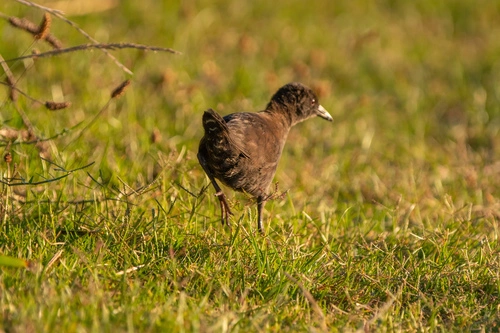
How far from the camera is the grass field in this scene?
3938 mm

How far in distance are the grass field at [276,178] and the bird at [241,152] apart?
0.13m

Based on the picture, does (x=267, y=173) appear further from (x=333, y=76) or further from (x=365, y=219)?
(x=333, y=76)

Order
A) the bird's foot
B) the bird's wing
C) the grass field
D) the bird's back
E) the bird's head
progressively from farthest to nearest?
the bird's head, the bird's foot, the bird's back, the bird's wing, the grass field

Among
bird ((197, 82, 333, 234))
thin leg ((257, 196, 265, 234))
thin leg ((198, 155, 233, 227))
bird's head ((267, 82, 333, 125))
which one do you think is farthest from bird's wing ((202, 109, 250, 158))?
bird's head ((267, 82, 333, 125))

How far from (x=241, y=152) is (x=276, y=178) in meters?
1.69

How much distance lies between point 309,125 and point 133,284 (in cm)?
405

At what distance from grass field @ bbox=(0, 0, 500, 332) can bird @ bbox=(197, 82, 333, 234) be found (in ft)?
0.43

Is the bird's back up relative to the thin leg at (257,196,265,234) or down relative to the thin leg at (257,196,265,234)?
up

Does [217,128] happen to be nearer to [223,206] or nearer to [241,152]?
[241,152]

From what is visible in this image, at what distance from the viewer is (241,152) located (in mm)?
4793

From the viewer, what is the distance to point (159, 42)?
865 cm

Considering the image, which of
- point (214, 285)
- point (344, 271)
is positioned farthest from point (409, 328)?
point (214, 285)

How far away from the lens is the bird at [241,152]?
464cm

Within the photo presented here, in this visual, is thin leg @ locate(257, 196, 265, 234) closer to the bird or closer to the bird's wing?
the bird
